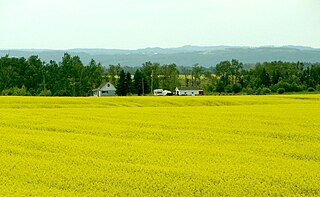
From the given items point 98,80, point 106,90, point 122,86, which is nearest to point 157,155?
point 122,86

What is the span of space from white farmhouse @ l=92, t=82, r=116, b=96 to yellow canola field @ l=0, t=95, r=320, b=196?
223 ft

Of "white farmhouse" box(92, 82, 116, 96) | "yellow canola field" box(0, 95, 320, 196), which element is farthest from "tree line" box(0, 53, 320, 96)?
"yellow canola field" box(0, 95, 320, 196)

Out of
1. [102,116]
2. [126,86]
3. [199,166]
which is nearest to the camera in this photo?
[199,166]

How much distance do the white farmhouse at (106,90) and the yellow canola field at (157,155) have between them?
6784 centimetres

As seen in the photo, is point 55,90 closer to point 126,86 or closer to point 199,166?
point 126,86

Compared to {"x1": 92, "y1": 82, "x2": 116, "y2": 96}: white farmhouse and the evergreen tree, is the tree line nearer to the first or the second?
the evergreen tree

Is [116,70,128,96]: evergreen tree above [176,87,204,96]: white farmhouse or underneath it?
above

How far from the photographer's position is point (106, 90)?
306 feet

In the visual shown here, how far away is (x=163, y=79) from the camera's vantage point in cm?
10431

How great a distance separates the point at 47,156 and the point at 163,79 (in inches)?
3571

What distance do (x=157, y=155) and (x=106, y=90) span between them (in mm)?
80062

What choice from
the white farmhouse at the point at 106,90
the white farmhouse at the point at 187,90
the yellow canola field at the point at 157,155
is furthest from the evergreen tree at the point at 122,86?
the yellow canola field at the point at 157,155

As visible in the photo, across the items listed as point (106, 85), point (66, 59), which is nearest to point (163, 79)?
point (106, 85)

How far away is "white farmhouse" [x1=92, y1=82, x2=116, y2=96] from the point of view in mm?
92188
